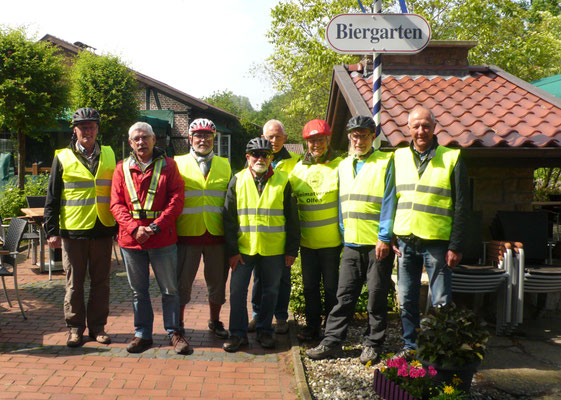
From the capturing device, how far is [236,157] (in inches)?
1123

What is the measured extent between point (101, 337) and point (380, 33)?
Result: 3.99 m

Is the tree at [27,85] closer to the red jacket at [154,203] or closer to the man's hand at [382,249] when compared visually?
the red jacket at [154,203]

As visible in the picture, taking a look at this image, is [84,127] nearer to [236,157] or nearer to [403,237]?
[403,237]

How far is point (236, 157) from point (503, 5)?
15491mm

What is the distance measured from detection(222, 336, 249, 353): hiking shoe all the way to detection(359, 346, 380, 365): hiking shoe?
1.15m

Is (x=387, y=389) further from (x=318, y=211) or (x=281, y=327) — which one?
(x=281, y=327)

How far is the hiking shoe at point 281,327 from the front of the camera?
5.29 m

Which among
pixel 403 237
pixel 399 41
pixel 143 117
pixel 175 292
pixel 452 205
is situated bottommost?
pixel 175 292

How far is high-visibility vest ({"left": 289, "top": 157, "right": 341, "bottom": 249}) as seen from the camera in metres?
4.66

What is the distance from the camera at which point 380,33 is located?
15.2 feet

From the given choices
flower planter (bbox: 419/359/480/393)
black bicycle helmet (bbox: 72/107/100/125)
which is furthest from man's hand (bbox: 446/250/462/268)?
black bicycle helmet (bbox: 72/107/100/125)

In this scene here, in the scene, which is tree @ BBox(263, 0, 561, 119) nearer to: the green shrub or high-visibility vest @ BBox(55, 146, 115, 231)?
the green shrub

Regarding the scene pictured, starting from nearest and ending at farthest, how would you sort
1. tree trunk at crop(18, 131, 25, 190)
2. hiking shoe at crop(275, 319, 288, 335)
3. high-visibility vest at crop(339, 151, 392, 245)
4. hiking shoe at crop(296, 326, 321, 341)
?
high-visibility vest at crop(339, 151, 392, 245) → hiking shoe at crop(296, 326, 321, 341) → hiking shoe at crop(275, 319, 288, 335) → tree trunk at crop(18, 131, 25, 190)

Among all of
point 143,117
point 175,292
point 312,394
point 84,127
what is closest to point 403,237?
point 312,394
